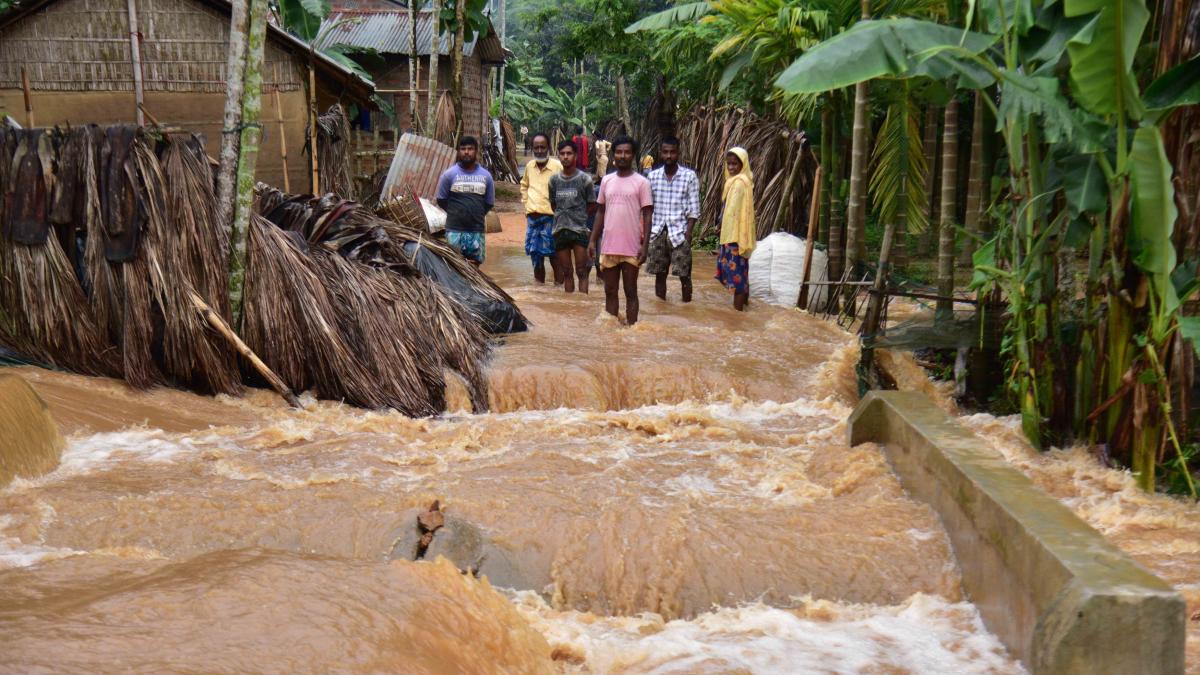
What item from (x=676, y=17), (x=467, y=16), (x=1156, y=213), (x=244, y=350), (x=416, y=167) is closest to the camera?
(x=1156, y=213)

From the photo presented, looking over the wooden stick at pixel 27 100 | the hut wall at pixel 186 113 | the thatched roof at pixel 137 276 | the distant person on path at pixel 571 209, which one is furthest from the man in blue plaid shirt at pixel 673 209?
the wooden stick at pixel 27 100

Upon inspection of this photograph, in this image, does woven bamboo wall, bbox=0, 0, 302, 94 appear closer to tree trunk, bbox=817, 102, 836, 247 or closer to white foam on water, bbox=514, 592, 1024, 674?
tree trunk, bbox=817, 102, 836, 247

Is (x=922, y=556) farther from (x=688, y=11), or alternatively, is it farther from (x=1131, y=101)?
(x=688, y=11)

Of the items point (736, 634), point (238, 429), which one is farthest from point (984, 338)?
point (238, 429)

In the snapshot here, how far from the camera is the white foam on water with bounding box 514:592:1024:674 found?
143 inches

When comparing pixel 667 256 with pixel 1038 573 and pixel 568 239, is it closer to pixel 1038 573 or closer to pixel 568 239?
pixel 568 239

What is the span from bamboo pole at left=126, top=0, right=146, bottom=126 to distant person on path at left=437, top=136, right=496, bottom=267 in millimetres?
5097

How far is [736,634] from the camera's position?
3.90m

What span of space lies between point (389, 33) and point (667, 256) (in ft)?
51.0

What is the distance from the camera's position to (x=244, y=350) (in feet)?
21.6

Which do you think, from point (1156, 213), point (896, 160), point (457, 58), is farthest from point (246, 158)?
point (457, 58)

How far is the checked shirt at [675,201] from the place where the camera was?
9.74 m

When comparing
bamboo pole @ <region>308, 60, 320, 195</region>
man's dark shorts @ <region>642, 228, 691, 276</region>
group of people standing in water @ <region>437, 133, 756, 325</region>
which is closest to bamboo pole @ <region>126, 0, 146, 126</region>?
bamboo pole @ <region>308, 60, 320, 195</region>

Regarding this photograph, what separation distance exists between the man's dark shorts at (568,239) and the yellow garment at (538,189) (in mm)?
295
